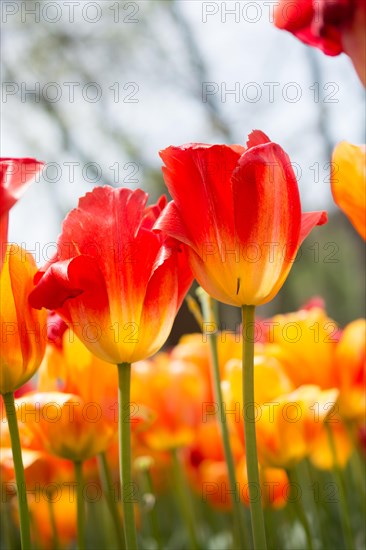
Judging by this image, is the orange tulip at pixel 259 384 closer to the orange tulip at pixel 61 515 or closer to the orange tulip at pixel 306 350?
the orange tulip at pixel 306 350

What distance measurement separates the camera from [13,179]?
0.43 meters

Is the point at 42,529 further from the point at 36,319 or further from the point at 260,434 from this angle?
the point at 36,319

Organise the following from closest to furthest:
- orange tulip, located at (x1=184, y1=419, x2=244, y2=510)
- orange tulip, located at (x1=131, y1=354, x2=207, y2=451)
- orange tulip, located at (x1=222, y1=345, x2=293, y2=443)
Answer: orange tulip, located at (x1=222, y1=345, x2=293, y2=443)
orange tulip, located at (x1=131, y1=354, x2=207, y2=451)
orange tulip, located at (x1=184, y1=419, x2=244, y2=510)

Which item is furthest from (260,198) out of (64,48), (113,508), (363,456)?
(64,48)

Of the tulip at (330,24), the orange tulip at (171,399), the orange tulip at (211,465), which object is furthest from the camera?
the orange tulip at (211,465)

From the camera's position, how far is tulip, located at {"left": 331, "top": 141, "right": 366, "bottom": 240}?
1.47ft

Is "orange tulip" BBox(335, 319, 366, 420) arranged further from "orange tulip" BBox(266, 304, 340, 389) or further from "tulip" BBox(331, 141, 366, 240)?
"tulip" BBox(331, 141, 366, 240)

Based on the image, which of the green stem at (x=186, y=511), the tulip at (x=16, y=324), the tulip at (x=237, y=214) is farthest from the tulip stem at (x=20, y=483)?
the green stem at (x=186, y=511)

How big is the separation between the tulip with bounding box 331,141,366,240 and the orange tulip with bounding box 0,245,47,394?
0.58 feet

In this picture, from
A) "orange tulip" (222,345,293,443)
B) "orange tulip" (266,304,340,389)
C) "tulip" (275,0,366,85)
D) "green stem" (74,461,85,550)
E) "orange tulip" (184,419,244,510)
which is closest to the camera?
"tulip" (275,0,366,85)

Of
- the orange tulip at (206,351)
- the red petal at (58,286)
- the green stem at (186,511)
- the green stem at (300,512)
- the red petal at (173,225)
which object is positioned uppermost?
the red petal at (173,225)

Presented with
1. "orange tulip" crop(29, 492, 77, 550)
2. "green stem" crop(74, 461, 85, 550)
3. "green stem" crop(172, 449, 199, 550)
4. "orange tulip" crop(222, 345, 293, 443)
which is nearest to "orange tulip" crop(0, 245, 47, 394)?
"green stem" crop(74, 461, 85, 550)

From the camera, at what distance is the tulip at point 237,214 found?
0.41 metres

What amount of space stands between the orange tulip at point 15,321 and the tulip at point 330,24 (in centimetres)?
19
